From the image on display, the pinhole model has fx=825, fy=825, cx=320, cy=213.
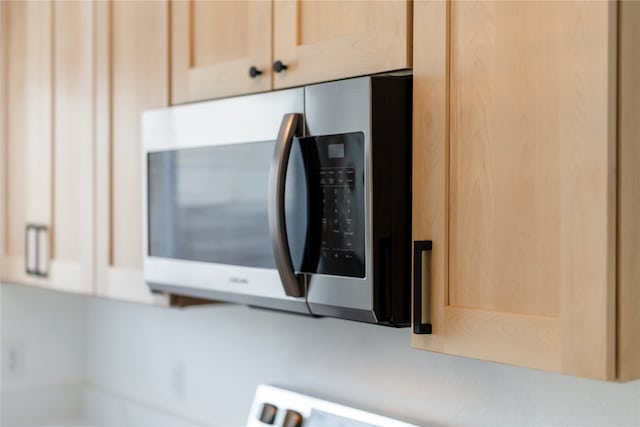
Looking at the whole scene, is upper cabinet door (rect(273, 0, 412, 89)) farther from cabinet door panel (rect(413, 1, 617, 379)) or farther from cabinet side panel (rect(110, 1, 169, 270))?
cabinet side panel (rect(110, 1, 169, 270))

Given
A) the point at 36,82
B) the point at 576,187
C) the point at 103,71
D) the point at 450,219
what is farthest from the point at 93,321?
the point at 576,187

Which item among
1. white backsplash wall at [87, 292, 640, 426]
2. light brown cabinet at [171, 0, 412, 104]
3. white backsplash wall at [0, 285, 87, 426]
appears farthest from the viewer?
white backsplash wall at [0, 285, 87, 426]

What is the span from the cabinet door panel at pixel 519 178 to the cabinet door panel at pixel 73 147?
116 cm

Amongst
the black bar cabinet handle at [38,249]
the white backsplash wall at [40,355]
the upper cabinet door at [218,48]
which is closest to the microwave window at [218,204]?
the upper cabinet door at [218,48]

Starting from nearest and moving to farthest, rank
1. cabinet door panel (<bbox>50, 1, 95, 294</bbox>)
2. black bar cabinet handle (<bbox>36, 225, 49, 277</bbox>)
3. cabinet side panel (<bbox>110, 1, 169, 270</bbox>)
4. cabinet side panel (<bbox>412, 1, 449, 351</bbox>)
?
cabinet side panel (<bbox>412, 1, 449, 351</bbox>)
cabinet side panel (<bbox>110, 1, 169, 270</bbox>)
cabinet door panel (<bbox>50, 1, 95, 294</bbox>)
black bar cabinet handle (<bbox>36, 225, 49, 277</bbox>)

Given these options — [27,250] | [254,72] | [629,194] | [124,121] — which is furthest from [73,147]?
[629,194]

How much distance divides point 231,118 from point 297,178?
0.26 meters

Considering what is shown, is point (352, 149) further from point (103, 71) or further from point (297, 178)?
point (103, 71)

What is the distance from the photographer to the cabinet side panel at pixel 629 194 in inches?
41.7

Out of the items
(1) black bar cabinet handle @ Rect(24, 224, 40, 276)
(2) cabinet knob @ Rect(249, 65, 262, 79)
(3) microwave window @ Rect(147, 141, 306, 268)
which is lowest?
(1) black bar cabinet handle @ Rect(24, 224, 40, 276)

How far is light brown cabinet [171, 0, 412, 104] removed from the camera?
4.51 ft

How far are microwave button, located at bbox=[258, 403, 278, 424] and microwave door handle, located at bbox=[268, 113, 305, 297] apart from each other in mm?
674

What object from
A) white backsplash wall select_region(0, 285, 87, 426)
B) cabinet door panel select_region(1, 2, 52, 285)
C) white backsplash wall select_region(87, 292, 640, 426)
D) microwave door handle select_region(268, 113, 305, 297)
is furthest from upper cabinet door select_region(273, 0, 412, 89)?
white backsplash wall select_region(0, 285, 87, 426)

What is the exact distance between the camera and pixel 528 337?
45.0 inches
